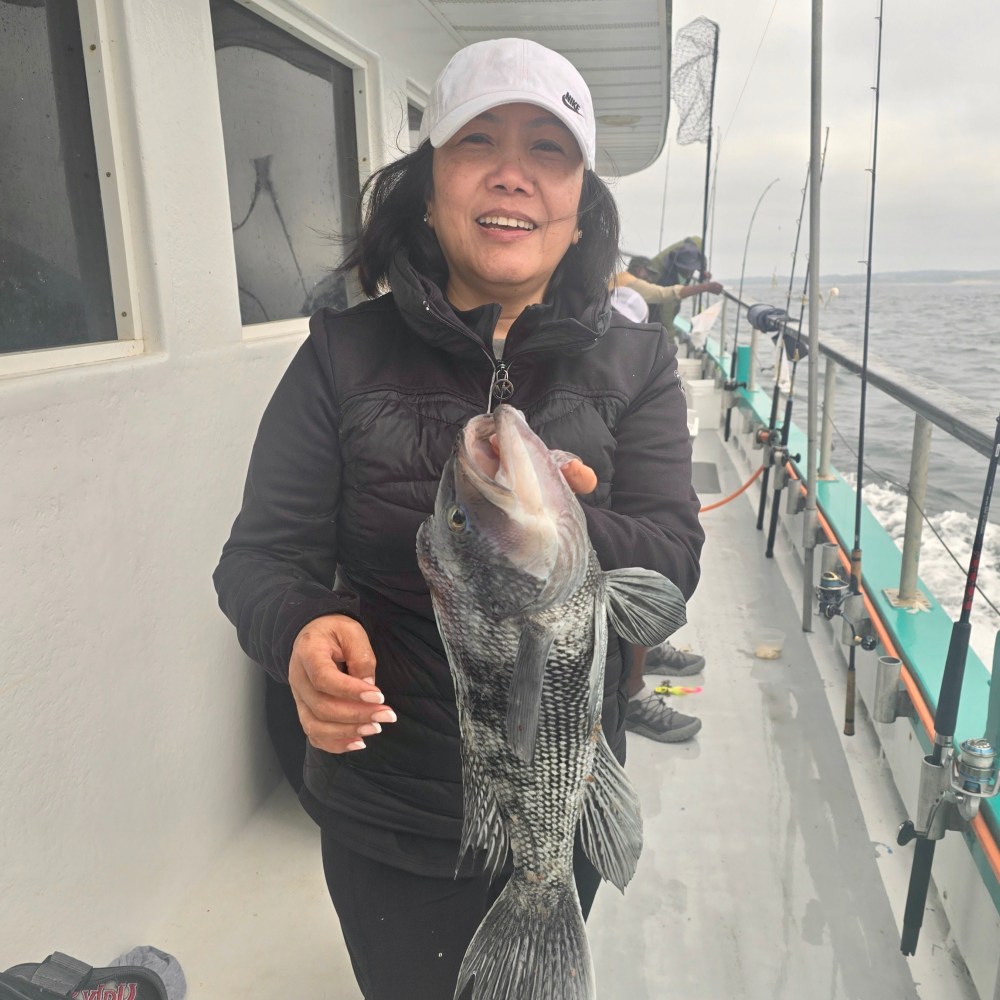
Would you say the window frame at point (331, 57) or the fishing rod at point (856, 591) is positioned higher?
the window frame at point (331, 57)

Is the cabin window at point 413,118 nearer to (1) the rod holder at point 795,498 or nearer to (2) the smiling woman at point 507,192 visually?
(1) the rod holder at point 795,498

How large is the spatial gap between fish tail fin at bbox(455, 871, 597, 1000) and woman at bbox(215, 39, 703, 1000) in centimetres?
14

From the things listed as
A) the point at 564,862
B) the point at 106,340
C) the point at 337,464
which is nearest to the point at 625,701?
the point at 564,862

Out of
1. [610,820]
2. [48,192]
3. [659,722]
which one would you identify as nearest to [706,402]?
[659,722]

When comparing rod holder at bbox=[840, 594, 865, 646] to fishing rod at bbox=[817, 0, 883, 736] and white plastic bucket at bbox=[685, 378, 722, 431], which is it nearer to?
fishing rod at bbox=[817, 0, 883, 736]

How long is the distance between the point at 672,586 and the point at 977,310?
1625cm

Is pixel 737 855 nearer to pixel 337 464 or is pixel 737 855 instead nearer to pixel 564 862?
pixel 564 862

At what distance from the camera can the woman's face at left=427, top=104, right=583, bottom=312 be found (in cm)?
141

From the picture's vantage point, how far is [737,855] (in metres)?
2.89

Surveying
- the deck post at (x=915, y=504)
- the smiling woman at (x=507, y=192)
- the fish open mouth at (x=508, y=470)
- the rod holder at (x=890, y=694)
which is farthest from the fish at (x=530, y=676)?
the deck post at (x=915, y=504)

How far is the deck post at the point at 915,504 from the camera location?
3.25 m

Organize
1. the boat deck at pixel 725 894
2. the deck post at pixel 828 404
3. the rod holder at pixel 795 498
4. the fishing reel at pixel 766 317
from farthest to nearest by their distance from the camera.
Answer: the fishing reel at pixel 766 317
the rod holder at pixel 795 498
the deck post at pixel 828 404
the boat deck at pixel 725 894

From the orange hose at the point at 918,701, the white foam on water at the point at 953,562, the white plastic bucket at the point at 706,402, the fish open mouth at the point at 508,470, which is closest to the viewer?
the fish open mouth at the point at 508,470

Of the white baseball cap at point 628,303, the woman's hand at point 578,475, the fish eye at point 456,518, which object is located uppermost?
the white baseball cap at point 628,303
